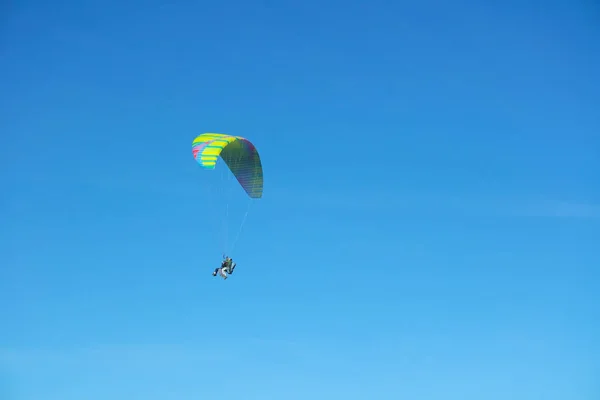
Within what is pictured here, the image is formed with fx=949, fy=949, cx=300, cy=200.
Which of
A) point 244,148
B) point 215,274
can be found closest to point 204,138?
point 244,148

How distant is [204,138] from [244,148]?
3801 millimetres

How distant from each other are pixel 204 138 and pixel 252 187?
7.05 meters

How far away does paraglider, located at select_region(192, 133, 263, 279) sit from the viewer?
60.6 metres

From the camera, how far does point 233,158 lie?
67.7 meters

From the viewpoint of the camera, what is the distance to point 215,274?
64.1m

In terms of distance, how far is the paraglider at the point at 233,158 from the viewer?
60.6 metres

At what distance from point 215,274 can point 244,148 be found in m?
9.04

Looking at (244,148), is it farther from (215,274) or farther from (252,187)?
(215,274)

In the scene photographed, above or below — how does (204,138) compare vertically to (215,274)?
above

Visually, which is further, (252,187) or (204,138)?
(252,187)

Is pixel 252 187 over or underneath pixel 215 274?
over

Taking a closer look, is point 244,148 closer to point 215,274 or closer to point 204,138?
point 204,138

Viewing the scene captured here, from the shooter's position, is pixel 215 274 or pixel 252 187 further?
pixel 252 187

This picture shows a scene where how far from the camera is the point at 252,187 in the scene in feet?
226
